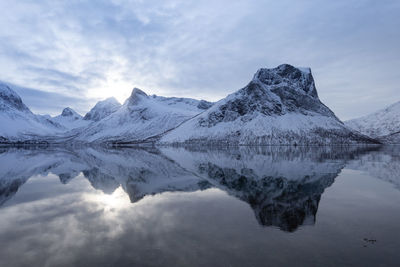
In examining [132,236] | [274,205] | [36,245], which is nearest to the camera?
[36,245]

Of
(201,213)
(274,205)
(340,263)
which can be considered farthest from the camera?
(274,205)

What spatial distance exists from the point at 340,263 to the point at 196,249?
7269 millimetres

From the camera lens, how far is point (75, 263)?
43.8 ft

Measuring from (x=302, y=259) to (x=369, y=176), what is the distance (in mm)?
35770

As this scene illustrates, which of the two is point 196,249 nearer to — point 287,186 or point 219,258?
point 219,258

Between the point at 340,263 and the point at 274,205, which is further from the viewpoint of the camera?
the point at 274,205

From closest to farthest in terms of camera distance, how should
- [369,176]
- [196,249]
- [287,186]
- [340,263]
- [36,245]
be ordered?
[340,263] < [196,249] < [36,245] < [287,186] < [369,176]

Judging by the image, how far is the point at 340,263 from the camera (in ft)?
42.2

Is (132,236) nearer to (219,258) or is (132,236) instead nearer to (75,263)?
(75,263)

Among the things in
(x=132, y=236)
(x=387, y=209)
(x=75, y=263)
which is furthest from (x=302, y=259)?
(x=387, y=209)

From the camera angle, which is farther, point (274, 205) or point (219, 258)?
point (274, 205)

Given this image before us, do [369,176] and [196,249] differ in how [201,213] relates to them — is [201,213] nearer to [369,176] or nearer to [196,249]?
[196,249]

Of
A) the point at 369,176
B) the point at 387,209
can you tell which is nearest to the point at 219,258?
the point at 387,209

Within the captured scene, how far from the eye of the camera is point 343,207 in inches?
942
